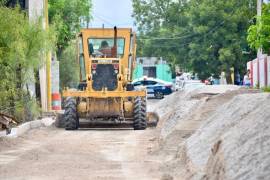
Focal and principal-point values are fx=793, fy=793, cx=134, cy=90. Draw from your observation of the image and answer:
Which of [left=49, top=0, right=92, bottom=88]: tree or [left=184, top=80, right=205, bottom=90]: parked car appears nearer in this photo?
[left=184, top=80, right=205, bottom=90]: parked car

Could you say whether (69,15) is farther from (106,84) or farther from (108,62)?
(106,84)

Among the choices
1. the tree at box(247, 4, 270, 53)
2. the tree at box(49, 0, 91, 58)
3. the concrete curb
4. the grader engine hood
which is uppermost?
the tree at box(49, 0, 91, 58)

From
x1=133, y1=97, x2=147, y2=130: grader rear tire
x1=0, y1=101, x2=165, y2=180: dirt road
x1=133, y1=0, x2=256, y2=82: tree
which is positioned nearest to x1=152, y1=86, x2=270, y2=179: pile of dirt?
x1=0, y1=101, x2=165, y2=180: dirt road

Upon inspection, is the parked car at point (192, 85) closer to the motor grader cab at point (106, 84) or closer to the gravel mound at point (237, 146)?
the motor grader cab at point (106, 84)

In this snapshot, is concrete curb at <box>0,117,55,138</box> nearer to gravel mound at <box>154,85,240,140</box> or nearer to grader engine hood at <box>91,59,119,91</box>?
grader engine hood at <box>91,59,119,91</box>

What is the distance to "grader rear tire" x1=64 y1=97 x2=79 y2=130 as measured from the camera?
89.4 feet

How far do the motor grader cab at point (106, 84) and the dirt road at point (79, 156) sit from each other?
1207 millimetres

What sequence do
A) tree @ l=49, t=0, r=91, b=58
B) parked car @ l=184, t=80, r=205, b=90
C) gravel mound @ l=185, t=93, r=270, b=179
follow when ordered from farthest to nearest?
tree @ l=49, t=0, r=91, b=58 → parked car @ l=184, t=80, r=205, b=90 → gravel mound @ l=185, t=93, r=270, b=179

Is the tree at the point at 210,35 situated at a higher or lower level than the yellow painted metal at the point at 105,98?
higher

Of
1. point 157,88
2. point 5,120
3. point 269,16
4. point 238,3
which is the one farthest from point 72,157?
point 157,88

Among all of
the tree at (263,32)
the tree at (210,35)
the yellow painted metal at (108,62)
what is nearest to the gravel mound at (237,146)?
the tree at (263,32)

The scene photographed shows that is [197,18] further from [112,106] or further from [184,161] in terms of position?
[184,161]

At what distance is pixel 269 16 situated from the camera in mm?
26312

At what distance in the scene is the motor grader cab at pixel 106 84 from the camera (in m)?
27.2
